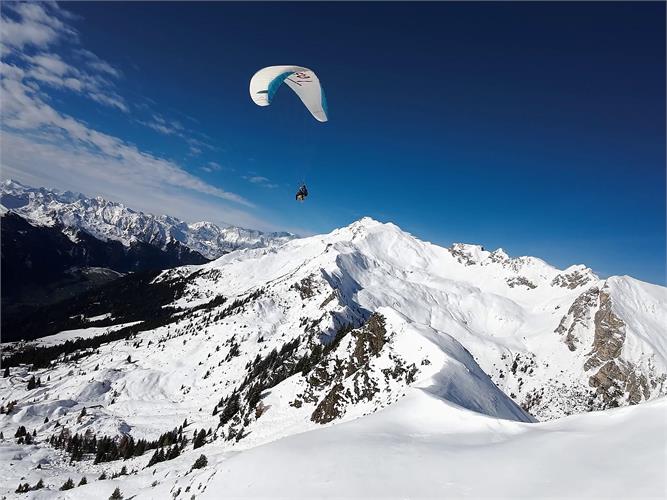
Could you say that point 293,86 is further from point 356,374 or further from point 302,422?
point 302,422

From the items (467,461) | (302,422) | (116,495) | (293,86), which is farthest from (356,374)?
(293,86)

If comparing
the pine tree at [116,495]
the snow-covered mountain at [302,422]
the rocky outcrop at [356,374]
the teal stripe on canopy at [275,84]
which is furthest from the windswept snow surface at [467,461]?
the teal stripe on canopy at [275,84]

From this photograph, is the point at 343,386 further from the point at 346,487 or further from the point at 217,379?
the point at 217,379

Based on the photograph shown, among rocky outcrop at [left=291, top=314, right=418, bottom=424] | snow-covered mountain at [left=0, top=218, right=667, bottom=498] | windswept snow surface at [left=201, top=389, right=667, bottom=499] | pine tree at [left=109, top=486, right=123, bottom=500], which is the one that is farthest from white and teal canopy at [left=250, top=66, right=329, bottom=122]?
pine tree at [left=109, top=486, right=123, bottom=500]

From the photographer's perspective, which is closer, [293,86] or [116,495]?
[116,495]

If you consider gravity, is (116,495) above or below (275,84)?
below

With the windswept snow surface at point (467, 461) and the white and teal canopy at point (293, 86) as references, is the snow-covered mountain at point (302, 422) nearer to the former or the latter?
the windswept snow surface at point (467, 461)

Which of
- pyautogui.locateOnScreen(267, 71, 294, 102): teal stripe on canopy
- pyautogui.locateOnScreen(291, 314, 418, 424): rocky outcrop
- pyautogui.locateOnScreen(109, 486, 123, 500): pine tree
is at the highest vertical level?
pyautogui.locateOnScreen(267, 71, 294, 102): teal stripe on canopy

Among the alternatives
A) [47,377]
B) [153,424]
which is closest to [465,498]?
[153,424]

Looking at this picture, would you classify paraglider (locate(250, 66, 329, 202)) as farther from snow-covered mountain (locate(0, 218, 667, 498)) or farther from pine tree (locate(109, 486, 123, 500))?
pine tree (locate(109, 486, 123, 500))
